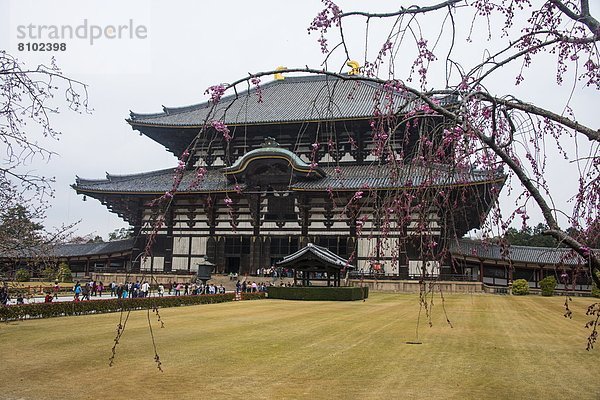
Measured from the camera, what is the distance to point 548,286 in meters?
39.3

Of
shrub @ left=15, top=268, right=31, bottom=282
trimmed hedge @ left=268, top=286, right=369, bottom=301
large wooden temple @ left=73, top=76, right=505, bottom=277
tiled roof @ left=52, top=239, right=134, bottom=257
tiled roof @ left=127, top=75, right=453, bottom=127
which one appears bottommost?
trimmed hedge @ left=268, top=286, right=369, bottom=301

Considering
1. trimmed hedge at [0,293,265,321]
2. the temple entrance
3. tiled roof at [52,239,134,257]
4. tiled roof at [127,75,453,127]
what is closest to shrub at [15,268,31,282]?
trimmed hedge at [0,293,265,321]

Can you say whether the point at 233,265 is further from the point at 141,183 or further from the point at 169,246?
the point at 141,183

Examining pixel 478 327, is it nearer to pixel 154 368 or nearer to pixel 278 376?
pixel 278 376

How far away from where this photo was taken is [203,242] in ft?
147

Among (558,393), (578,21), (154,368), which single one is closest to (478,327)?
(558,393)

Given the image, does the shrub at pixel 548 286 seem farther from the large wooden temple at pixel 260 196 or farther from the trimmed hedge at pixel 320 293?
the trimmed hedge at pixel 320 293

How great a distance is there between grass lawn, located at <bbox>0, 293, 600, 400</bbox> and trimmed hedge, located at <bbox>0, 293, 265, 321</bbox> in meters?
0.86

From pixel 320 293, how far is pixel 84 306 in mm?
13725

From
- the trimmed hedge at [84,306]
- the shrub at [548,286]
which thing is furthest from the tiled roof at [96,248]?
the shrub at [548,286]

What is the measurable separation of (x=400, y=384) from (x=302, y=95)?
43.6 meters

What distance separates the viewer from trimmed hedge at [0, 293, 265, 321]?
20.1 meters

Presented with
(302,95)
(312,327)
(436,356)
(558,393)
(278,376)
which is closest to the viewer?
(558,393)

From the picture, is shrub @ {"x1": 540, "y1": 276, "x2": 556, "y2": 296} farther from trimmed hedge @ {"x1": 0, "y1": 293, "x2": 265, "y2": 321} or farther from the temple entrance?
trimmed hedge @ {"x1": 0, "y1": 293, "x2": 265, "y2": 321}
